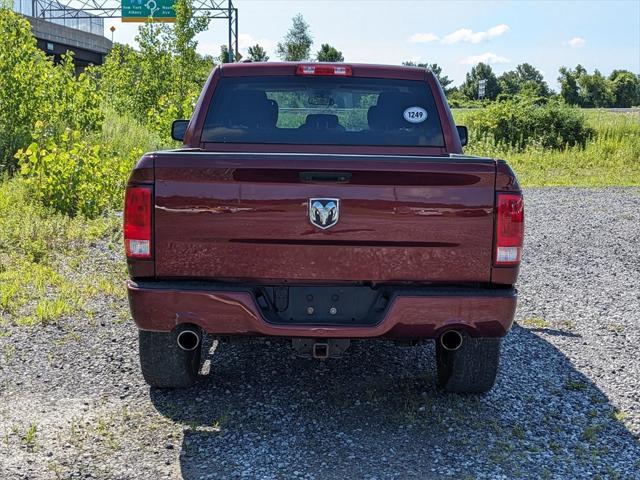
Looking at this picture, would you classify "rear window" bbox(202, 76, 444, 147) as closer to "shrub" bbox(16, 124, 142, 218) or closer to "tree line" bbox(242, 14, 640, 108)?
"shrub" bbox(16, 124, 142, 218)

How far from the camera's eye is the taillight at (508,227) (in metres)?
3.77

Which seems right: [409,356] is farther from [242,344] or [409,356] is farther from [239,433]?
[239,433]

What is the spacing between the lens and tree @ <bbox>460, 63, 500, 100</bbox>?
96.5 meters

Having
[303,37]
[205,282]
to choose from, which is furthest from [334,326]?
[303,37]

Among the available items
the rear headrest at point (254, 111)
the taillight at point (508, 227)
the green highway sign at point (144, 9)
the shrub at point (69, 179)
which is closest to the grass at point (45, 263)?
the shrub at point (69, 179)

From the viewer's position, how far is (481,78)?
332ft

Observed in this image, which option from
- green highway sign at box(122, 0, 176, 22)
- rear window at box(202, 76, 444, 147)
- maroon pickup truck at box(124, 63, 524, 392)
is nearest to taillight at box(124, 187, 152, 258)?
maroon pickup truck at box(124, 63, 524, 392)

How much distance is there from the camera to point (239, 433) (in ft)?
13.6

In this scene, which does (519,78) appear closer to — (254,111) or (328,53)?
(328,53)

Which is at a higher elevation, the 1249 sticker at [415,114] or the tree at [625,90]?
the tree at [625,90]

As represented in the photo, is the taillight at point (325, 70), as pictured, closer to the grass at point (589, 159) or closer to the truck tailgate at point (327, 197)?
the truck tailgate at point (327, 197)

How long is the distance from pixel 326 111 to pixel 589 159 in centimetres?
1783

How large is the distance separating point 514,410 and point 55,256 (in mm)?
5598

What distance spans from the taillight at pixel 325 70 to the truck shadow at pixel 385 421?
1.99 metres
